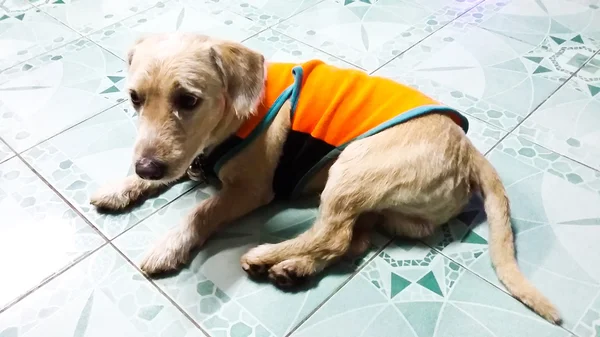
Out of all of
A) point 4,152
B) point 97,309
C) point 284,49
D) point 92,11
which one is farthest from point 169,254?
point 92,11

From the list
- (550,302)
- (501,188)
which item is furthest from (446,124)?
(550,302)

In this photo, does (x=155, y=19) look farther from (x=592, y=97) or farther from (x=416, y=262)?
(x=592, y=97)

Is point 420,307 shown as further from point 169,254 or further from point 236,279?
point 169,254

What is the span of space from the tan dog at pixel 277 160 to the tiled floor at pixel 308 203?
6 centimetres

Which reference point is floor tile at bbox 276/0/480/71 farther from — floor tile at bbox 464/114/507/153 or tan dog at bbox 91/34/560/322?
tan dog at bbox 91/34/560/322

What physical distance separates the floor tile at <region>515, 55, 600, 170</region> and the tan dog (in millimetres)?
507

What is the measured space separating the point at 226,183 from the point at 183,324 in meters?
0.42

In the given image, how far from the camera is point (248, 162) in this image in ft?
4.75

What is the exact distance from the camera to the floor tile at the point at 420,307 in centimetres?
125

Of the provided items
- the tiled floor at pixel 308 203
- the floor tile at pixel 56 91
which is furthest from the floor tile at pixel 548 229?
the floor tile at pixel 56 91

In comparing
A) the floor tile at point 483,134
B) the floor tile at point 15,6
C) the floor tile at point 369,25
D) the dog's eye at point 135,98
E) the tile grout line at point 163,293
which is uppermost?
the dog's eye at point 135,98

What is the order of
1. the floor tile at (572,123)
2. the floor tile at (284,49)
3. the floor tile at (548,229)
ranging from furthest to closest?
1. the floor tile at (284,49)
2. the floor tile at (572,123)
3. the floor tile at (548,229)

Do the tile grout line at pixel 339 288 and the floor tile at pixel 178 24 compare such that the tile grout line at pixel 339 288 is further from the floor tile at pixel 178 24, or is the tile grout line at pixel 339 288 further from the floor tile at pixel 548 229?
the floor tile at pixel 178 24

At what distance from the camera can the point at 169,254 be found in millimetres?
1354
